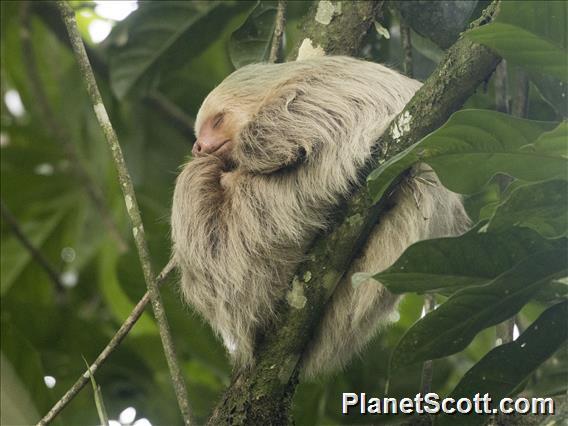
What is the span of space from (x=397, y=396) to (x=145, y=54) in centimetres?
272

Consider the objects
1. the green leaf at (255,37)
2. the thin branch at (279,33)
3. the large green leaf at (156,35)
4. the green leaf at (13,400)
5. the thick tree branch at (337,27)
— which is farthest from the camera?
the large green leaf at (156,35)

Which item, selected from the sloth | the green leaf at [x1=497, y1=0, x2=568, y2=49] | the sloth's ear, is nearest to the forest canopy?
the green leaf at [x1=497, y1=0, x2=568, y2=49]

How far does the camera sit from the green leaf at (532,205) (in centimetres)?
288

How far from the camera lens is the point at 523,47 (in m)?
2.82

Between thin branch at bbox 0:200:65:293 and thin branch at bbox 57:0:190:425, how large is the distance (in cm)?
194

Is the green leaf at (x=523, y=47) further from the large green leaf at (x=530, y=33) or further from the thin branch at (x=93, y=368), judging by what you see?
the thin branch at (x=93, y=368)

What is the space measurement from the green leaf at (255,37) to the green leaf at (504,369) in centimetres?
254

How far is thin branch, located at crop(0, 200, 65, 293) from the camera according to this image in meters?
5.80

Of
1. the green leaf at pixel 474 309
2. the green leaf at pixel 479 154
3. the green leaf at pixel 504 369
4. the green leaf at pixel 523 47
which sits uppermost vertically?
the green leaf at pixel 523 47

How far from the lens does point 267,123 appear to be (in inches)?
152

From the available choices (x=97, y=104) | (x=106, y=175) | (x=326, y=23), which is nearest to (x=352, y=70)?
(x=326, y=23)

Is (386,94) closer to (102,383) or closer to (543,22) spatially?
(543,22)

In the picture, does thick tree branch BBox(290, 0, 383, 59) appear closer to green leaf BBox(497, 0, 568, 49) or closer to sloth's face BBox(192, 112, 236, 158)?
sloth's face BBox(192, 112, 236, 158)

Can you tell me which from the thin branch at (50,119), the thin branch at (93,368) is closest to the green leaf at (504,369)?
the thin branch at (93,368)
